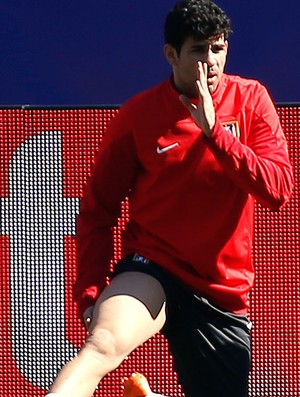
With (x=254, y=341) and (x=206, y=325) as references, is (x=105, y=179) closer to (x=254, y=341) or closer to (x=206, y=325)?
(x=206, y=325)

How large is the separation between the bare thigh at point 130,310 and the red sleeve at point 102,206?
114 mm

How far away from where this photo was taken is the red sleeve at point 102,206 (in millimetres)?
3762

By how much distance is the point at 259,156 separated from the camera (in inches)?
142

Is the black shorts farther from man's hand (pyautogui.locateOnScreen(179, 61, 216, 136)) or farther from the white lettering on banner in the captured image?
the white lettering on banner

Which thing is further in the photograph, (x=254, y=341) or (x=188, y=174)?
(x=254, y=341)

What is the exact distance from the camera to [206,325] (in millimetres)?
3781

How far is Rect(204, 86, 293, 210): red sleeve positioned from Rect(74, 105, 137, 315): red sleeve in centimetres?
41

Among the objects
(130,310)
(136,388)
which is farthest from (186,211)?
(136,388)

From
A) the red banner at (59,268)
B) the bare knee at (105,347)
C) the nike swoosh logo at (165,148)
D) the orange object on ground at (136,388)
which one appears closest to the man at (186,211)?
the nike swoosh logo at (165,148)

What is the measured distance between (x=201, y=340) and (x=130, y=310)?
358 mm

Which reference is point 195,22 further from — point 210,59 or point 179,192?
point 179,192

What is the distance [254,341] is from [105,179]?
143 centimetres

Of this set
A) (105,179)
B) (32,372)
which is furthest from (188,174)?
(32,372)

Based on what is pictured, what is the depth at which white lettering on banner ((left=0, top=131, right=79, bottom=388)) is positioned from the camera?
4.93m
